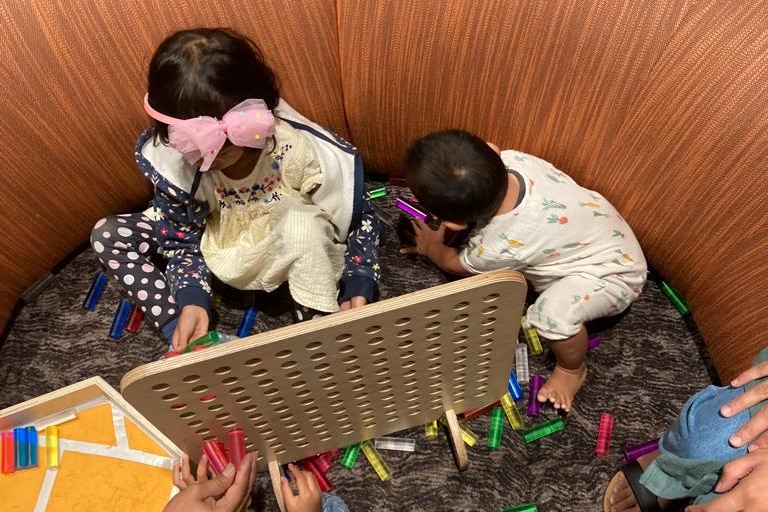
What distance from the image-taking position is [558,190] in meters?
1.24

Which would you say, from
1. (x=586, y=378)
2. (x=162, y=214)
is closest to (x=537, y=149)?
(x=586, y=378)

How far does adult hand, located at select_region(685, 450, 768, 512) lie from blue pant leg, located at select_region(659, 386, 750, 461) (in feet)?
0.30

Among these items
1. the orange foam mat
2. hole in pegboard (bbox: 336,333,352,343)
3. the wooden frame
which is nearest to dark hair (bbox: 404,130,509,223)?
the wooden frame

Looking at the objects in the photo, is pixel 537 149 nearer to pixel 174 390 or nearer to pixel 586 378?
pixel 586 378

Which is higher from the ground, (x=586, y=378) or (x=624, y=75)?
(x=624, y=75)

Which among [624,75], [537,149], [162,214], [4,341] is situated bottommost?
[4,341]

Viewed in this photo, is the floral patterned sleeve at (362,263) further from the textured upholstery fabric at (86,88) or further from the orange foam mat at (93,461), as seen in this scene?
the orange foam mat at (93,461)

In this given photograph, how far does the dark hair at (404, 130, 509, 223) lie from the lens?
1097mm

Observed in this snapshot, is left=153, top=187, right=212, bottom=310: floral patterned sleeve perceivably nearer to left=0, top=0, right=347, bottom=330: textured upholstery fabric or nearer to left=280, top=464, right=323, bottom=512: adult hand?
left=0, top=0, right=347, bottom=330: textured upholstery fabric

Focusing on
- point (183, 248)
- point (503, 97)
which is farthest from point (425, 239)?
point (183, 248)

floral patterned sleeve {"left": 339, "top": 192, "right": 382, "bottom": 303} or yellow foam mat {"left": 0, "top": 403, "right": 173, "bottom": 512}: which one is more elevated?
floral patterned sleeve {"left": 339, "top": 192, "right": 382, "bottom": 303}

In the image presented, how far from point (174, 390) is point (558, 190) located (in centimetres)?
76

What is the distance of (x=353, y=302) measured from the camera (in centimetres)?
140

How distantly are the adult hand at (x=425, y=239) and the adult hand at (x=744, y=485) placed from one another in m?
0.76
